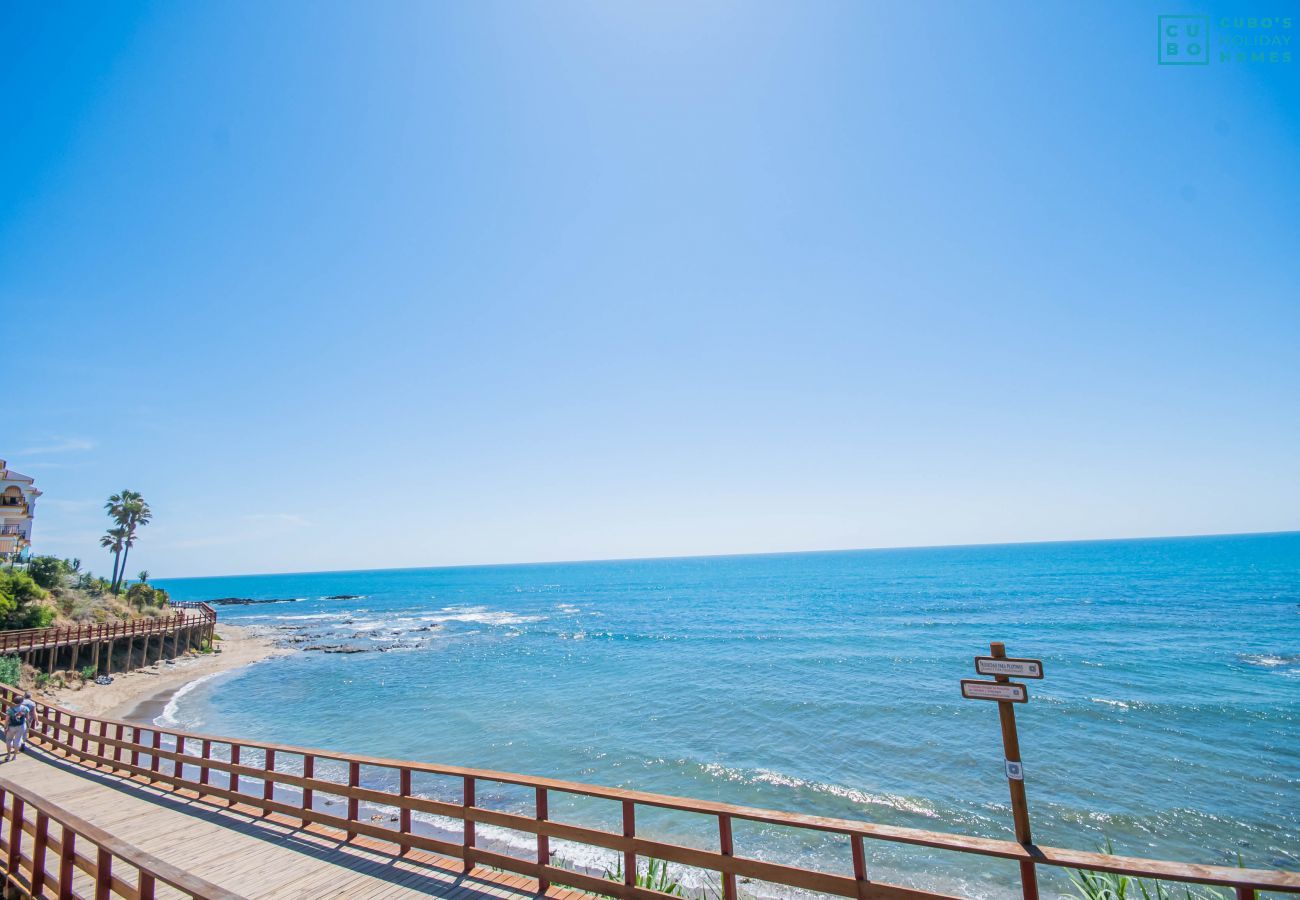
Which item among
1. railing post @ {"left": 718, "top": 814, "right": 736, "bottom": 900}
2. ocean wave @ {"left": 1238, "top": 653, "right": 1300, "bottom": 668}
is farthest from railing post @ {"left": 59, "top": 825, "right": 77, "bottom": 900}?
ocean wave @ {"left": 1238, "top": 653, "right": 1300, "bottom": 668}

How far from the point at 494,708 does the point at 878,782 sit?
17.3 meters

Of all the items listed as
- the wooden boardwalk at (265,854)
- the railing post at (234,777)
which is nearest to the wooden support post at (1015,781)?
the wooden boardwalk at (265,854)

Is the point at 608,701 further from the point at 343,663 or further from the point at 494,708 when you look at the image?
the point at 343,663

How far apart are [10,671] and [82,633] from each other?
12.3m

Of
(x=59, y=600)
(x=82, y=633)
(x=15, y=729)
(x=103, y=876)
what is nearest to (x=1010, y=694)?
(x=103, y=876)

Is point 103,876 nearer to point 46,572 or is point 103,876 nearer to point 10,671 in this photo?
point 10,671

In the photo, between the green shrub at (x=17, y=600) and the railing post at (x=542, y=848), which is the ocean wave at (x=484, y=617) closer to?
the green shrub at (x=17, y=600)

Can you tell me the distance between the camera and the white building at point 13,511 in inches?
1796

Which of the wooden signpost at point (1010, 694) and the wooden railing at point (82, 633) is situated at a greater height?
the wooden signpost at point (1010, 694)

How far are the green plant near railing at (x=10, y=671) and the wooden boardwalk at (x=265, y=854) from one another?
1824cm

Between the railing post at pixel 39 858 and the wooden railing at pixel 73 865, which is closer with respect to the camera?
the wooden railing at pixel 73 865

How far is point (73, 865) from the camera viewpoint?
19.2 ft

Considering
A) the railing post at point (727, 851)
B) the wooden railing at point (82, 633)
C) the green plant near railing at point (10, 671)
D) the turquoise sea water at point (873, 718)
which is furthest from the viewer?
the wooden railing at point (82, 633)

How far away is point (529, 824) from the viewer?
6457 millimetres
